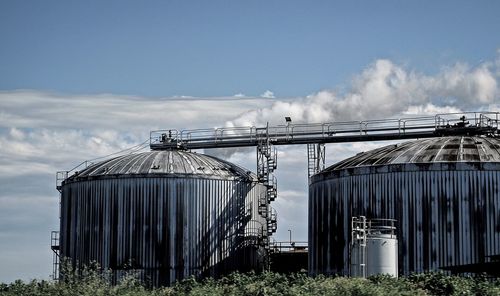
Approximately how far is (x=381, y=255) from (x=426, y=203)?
506 cm

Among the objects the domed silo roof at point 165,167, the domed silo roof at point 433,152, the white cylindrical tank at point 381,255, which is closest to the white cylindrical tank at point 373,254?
the white cylindrical tank at point 381,255

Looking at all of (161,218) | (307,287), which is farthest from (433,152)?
(161,218)

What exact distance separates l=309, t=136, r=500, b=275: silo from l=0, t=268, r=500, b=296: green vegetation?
2890 millimetres

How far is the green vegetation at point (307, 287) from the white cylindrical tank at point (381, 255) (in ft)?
6.25

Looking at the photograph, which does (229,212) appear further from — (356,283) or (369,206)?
(356,283)

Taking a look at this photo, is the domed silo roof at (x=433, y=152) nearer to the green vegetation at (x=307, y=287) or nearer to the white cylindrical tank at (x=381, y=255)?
the white cylindrical tank at (x=381, y=255)

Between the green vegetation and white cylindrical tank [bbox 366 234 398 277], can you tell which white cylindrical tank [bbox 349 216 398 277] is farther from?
the green vegetation

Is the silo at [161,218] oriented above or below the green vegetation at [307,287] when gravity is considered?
above

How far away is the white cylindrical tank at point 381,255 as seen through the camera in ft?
179

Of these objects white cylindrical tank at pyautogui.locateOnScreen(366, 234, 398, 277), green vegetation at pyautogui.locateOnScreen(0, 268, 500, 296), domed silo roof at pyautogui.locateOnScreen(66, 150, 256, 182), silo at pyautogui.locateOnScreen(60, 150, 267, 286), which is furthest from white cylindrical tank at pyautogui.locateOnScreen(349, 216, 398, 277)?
domed silo roof at pyautogui.locateOnScreen(66, 150, 256, 182)

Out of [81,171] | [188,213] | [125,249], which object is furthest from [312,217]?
[81,171]

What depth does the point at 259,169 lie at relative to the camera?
243ft

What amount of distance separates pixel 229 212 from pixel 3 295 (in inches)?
709

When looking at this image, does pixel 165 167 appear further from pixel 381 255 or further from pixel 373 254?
pixel 381 255
